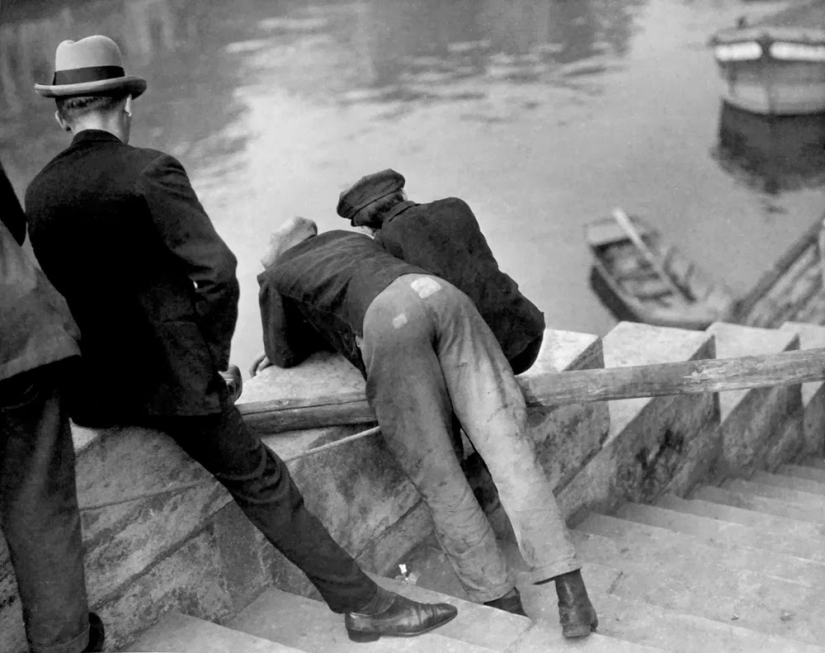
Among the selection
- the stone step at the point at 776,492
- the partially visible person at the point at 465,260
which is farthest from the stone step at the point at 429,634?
the stone step at the point at 776,492

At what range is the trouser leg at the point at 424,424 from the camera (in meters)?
2.79

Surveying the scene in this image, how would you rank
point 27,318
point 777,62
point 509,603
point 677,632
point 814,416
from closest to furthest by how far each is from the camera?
point 27,318 → point 677,632 → point 509,603 → point 814,416 → point 777,62

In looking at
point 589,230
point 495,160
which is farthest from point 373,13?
point 589,230

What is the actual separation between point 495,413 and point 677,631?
2.56 ft

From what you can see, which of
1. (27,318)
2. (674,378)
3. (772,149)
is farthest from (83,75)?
(772,149)

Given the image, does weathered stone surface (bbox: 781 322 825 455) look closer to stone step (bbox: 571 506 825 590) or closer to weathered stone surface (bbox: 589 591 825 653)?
stone step (bbox: 571 506 825 590)

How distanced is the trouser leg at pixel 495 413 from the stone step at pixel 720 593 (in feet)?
1.76

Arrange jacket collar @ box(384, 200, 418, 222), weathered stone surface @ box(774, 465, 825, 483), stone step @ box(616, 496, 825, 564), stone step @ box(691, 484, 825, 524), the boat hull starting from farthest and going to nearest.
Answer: the boat hull
weathered stone surface @ box(774, 465, 825, 483)
stone step @ box(691, 484, 825, 524)
stone step @ box(616, 496, 825, 564)
jacket collar @ box(384, 200, 418, 222)

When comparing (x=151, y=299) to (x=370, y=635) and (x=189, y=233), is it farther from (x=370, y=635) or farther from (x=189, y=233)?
(x=370, y=635)

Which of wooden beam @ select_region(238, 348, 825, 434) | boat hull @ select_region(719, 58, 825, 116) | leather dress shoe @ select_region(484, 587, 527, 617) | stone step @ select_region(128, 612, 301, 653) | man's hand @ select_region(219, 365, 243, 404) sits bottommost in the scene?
boat hull @ select_region(719, 58, 825, 116)

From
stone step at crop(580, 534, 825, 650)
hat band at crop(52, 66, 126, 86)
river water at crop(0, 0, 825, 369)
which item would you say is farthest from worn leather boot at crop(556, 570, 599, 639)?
river water at crop(0, 0, 825, 369)

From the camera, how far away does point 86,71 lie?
7.59ft

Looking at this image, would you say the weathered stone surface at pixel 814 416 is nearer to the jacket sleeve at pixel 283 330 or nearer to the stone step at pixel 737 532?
the stone step at pixel 737 532

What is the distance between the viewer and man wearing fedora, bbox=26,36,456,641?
2.28 metres
